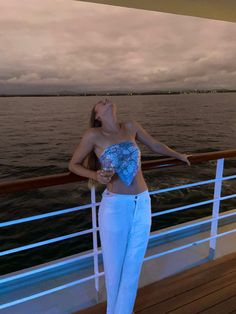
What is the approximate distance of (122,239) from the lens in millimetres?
1480

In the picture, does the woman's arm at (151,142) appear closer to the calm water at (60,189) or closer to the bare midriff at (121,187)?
the bare midriff at (121,187)

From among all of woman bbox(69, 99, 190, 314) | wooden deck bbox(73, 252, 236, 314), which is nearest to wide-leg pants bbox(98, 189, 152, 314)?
woman bbox(69, 99, 190, 314)

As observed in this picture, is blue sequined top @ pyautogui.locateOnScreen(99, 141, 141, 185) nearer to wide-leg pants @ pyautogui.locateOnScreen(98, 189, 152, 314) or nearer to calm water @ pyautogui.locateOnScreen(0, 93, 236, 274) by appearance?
wide-leg pants @ pyautogui.locateOnScreen(98, 189, 152, 314)

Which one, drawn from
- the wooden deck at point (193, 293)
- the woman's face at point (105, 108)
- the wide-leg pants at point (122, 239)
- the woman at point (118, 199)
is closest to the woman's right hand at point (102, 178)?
the woman at point (118, 199)

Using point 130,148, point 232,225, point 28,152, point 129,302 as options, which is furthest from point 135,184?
point 28,152

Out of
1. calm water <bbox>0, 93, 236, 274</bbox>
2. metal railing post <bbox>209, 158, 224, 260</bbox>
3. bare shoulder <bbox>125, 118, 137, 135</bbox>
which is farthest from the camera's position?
calm water <bbox>0, 93, 236, 274</bbox>

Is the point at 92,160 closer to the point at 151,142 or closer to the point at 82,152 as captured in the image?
the point at 82,152

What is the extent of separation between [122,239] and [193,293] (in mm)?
759

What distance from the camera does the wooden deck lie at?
178 cm

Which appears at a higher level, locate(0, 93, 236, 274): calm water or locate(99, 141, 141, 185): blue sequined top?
locate(99, 141, 141, 185): blue sequined top

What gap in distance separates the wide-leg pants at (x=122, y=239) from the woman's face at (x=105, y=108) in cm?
37

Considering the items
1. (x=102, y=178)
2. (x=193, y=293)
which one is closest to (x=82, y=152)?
(x=102, y=178)

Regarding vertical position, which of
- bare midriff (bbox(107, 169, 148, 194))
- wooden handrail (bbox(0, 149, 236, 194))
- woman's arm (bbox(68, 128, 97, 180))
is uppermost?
woman's arm (bbox(68, 128, 97, 180))

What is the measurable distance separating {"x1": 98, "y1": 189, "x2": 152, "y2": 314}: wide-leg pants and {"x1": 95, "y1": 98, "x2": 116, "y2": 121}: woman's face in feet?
1.20
